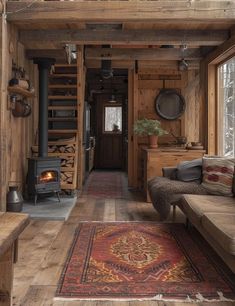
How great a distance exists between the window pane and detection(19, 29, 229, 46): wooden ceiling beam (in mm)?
6930

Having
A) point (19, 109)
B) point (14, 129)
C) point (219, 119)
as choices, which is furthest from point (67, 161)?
point (219, 119)

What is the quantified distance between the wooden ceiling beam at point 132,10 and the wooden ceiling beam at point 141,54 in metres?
1.96

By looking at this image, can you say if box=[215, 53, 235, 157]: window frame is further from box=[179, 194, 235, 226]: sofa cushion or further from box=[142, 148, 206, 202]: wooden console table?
box=[179, 194, 235, 226]: sofa cushion

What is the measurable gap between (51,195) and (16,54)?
2198 millimetres

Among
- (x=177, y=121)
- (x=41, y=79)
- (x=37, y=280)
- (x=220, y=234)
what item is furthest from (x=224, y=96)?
(x=37, y=280)

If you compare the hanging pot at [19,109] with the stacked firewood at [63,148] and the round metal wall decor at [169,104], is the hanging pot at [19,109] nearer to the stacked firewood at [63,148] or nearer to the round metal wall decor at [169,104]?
the stacked firewood at [63,148]

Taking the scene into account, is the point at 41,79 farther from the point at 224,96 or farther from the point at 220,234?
the point at 220,234

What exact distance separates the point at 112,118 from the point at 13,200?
25.4 feet

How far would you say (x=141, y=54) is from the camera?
6.14 meters

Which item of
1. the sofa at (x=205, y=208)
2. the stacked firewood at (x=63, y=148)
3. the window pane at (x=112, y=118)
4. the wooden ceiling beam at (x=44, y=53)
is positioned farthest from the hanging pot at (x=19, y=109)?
the window pane at (x=112, y=118)

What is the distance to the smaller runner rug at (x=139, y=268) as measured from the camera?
7.64 feet

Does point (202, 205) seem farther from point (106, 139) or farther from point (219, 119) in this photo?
point (106, 139)

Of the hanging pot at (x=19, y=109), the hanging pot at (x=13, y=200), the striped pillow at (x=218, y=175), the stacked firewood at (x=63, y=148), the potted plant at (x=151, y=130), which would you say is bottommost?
the hanging pot at (x=13, y=200)

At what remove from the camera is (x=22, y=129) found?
5.33 meters
